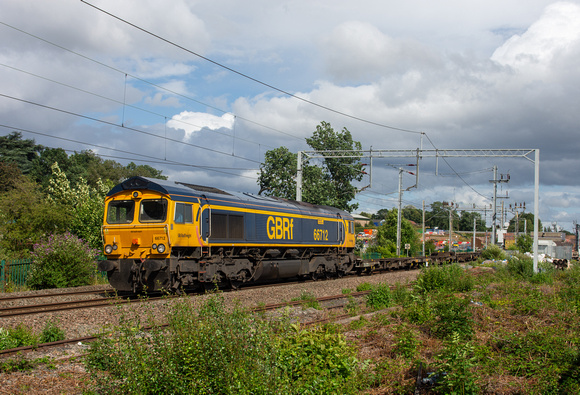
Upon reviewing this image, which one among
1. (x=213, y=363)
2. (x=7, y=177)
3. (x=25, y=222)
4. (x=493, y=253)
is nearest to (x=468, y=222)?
(x=493, y=253)

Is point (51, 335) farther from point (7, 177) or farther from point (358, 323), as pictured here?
point (7, 177)

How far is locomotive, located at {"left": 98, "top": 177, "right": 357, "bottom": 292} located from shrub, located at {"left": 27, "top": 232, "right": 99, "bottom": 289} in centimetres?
418

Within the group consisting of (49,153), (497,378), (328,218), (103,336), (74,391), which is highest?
(49,153)

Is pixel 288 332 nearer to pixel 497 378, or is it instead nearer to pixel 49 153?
pixel 497 378

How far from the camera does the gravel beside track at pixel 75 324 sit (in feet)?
23.0

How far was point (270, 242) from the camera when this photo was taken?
19.9 meters

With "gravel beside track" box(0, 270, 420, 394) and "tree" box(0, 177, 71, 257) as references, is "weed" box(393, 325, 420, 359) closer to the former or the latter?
"gravel beside track" box(0, 270, 420, 394)

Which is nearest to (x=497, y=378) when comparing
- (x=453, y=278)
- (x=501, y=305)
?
(x=501, y=305)

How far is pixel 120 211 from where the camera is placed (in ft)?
51.9

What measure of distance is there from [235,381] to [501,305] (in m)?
8.75

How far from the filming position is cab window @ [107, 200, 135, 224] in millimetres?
15633

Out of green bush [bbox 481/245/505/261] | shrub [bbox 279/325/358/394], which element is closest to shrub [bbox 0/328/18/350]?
shrub [bbox 279/325/358/394]

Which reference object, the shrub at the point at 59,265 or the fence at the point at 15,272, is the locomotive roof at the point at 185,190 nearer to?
the shrub at the point at 59,265

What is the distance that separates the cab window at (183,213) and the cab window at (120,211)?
1.63 meters
